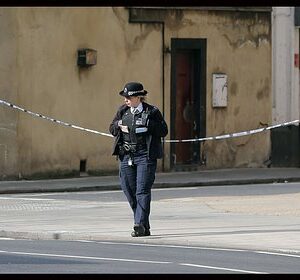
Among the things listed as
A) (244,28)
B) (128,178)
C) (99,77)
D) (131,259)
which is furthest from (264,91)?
(131,259)

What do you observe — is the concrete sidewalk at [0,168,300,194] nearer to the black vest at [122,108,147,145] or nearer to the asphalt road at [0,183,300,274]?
the asphalt road at [0,183,300,274]

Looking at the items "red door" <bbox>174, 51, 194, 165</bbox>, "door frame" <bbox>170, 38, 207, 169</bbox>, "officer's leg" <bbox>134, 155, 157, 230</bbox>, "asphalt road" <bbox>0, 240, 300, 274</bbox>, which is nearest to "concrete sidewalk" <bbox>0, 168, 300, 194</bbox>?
"red door" <bbox>174, 51, 194, 165</bbox>

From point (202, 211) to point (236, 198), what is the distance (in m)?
2.50

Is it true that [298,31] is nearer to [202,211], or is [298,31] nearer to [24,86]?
[24,86]

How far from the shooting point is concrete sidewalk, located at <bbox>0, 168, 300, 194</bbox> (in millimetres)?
25156

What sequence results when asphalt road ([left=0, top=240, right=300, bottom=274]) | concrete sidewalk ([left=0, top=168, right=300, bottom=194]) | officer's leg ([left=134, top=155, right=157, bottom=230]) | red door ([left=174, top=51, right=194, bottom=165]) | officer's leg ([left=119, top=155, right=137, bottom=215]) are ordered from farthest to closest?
red door ([left=174, top=51, right=194, bottom=165]) → concrete sidewalk ([left=0, top=168, right=300, bottom=194]) → officer's leg ([left=119, top=155, right=137, bottom=215]) → officer's leg ([left=134, top=155, right=157, bottom=230]) → asphalt road ([left=0, top=240, right=300, bottom=274])

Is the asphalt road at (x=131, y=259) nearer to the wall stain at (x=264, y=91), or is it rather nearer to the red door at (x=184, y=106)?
the red door at (x=184, y=106)

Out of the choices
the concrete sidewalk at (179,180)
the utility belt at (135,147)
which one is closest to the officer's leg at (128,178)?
the utility belt at (135,147)

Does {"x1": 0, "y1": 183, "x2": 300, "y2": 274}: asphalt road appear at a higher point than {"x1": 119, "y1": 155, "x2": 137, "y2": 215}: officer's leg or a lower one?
lower

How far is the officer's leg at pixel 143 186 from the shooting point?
16.6 meters

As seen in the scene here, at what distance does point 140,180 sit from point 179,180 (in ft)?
34.2

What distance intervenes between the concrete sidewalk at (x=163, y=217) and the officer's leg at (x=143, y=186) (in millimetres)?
284

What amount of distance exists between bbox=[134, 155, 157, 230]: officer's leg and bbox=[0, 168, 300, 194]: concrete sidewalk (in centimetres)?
810
